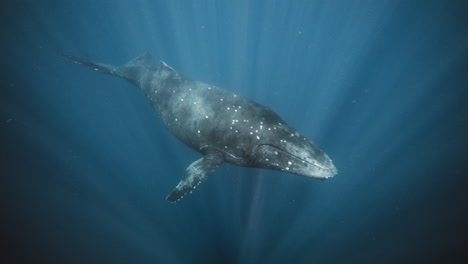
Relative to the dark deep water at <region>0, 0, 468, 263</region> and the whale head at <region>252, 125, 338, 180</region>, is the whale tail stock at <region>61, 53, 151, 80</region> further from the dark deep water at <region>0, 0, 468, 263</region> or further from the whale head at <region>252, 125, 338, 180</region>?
the whale head at <region>252, 125, 338, 180</region>

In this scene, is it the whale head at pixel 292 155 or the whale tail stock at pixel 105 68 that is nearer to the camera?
the whale head at pixel 292 155

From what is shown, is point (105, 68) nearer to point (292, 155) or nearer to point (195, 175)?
point (195, 175)

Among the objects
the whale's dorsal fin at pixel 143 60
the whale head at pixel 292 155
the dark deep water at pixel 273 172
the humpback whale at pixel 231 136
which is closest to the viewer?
the whale head at pixel 292 155

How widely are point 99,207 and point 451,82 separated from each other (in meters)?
27.5

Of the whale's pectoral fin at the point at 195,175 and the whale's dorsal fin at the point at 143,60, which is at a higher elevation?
the whale's dorsal fin at the point at 143,60

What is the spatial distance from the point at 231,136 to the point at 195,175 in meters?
1.67

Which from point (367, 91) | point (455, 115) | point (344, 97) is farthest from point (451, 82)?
point (344, 97)

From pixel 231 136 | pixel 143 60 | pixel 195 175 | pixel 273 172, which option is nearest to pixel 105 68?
pixel 143 60

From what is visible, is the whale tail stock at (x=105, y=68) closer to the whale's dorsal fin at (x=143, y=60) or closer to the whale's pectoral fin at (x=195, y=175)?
the whale's dorsal fin at (x=143, y=60)

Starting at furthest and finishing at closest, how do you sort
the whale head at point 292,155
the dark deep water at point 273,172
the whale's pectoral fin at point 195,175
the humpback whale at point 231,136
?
the dark deep water at point 273,172 → the whale's pectoral fin at point 195,175 → the humpback whale at point 231,136 → the whale head at point 292,155

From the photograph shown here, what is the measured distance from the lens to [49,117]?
17391 mm

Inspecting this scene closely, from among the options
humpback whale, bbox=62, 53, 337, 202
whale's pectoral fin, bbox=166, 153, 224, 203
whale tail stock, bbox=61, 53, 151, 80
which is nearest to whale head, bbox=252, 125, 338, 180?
humpback whale, bbox=62, 53, 337, 202

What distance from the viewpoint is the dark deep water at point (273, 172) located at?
10562 mm

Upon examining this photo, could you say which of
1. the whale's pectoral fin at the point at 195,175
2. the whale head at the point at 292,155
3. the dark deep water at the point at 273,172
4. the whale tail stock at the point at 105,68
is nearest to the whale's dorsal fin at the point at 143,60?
the whale tail stock at the point at 105,68
